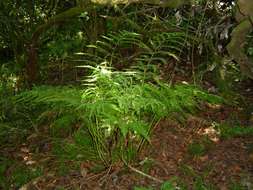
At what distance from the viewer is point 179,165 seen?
4.48m

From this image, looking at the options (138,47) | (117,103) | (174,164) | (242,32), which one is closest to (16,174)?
(117,103)

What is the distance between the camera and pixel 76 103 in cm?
374

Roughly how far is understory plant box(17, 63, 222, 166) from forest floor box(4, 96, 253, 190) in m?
0.20

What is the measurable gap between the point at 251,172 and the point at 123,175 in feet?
4.01

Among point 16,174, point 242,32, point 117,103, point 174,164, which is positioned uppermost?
point 242,32

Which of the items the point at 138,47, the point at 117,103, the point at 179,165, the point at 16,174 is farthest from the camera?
the point at 138,47

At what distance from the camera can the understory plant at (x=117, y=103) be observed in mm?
3682

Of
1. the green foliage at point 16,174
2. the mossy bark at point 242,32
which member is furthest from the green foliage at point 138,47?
the green foliage at point 16,174

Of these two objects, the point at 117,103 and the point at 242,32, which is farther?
the point at 242,32

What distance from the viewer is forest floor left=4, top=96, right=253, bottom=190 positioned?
4250mm

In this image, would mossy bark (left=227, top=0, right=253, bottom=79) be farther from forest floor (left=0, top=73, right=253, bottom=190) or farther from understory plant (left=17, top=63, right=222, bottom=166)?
forest floor (left=0, top=73, right=253, bottom=190)

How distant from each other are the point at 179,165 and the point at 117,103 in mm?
1052

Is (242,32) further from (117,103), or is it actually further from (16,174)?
(16,174)

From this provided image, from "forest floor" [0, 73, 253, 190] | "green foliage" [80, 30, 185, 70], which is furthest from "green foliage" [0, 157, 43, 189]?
"green foliage" [80, 30, 185, 70]
